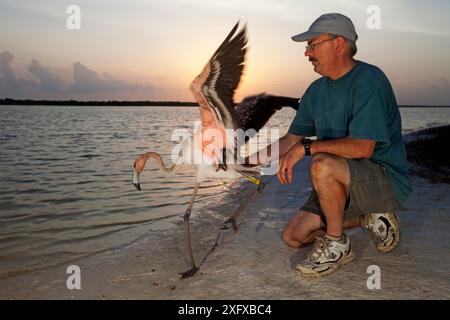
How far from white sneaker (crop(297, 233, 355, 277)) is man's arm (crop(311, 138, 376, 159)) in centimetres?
77

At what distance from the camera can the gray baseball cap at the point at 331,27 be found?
3561mm

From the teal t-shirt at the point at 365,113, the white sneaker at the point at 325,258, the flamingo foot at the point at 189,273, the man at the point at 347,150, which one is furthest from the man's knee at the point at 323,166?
the flamingo foot at the point at 189,273

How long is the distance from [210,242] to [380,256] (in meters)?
1.92

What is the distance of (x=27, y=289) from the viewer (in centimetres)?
399

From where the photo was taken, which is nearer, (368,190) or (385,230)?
(368,190)

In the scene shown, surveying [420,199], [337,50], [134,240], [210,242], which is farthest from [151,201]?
[337,50]

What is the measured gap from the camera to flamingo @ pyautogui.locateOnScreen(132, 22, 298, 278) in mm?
3941

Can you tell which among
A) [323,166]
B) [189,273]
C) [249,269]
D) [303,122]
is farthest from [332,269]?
[303,122]

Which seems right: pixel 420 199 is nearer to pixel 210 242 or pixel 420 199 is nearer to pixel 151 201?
pixel 210 242

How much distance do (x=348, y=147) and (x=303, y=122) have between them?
3.13 ft

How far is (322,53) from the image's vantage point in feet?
12.1

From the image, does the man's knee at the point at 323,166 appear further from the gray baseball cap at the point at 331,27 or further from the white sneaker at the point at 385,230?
the gray baseball cap at the point at 331,27

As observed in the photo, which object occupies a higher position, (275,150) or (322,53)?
(322,53)

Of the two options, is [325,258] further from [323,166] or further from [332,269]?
[323,166]
